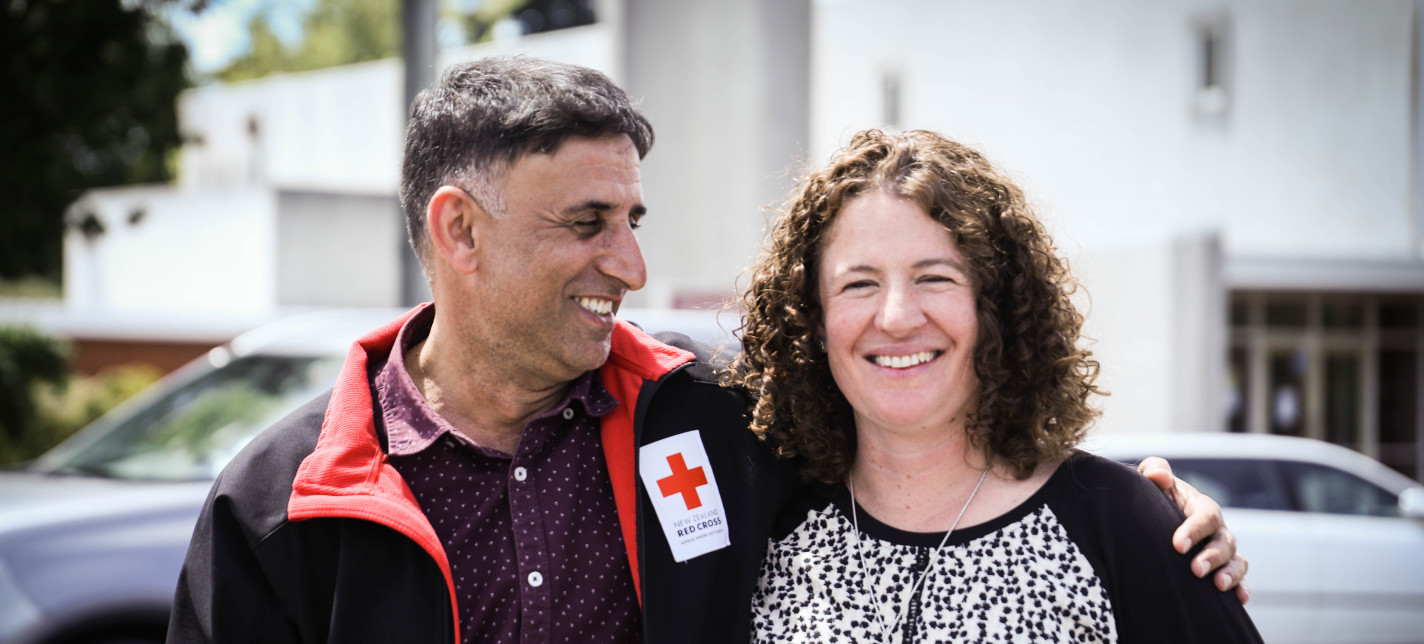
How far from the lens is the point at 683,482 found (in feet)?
7.32

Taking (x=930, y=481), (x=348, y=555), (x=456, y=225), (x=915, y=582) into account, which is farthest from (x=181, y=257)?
(x=915, y=582)

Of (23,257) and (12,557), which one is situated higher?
(23,257)

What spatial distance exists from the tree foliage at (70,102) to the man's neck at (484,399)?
7.02 meters

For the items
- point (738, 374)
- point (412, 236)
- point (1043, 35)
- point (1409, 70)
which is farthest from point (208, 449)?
point (1409, 70)

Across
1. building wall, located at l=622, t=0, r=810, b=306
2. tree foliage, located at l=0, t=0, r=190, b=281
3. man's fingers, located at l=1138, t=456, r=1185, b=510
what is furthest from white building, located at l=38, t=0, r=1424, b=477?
man's fingers, located at l=1138, t=456, r=1185, b=510

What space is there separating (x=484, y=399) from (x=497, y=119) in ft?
1.92

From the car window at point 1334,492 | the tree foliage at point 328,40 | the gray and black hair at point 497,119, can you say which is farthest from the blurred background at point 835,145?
the tree foliage at point 328,40

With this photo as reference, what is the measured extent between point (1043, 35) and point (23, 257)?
11.9 meters

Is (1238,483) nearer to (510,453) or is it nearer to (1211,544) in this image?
(1211,544)

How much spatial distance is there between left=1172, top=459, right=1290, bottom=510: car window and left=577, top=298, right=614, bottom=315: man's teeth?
505cm

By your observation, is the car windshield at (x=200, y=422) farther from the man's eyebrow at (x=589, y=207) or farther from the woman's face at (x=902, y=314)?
the woman's face at (x=902, y=314)

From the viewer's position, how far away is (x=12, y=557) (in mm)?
3855

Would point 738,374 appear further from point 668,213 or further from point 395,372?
point 668,213

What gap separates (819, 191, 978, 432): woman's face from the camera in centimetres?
210
